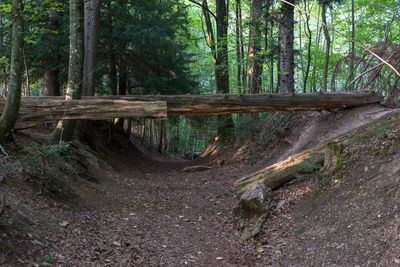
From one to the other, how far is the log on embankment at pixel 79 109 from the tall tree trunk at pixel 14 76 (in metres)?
1.26

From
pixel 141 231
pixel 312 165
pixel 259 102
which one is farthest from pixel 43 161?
pixel 259 102

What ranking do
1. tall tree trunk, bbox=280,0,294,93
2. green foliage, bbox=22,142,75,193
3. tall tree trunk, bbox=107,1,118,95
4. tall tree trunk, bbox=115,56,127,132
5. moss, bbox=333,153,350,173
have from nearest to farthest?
green foliage, bbox=22,142,75,193
moss, bbox=333,153,350,173
tall tree trunk, bbox=280,0,294,93
tall tree trunk, bbox=107,1,118,95
tall tree trunk, bbox=115,56,127,132

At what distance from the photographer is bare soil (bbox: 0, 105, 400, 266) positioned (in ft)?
12.5

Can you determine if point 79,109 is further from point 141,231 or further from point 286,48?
point 286,48

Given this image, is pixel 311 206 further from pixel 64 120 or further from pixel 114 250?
pixel 64 120

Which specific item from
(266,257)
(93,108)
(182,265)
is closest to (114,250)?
(182,265)

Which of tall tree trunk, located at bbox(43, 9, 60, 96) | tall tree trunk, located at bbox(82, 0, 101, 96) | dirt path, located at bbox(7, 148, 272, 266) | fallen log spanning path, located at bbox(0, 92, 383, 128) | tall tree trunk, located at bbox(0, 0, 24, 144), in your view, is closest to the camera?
dirt path, located at bbox(7, 148, 272, 266)

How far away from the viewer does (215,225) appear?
246 inches

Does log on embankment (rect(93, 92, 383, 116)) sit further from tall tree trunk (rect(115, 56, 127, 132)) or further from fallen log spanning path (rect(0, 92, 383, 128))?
tall tree trunk (rect(115, 56, 127, 132))

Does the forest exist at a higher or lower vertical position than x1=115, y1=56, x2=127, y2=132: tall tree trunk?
lower

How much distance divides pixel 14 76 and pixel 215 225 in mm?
4859

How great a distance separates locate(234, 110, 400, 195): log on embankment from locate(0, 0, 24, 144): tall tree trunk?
5004 mm

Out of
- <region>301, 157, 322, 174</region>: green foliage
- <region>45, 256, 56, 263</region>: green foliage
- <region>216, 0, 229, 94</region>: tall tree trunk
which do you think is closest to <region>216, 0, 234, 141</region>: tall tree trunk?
<region>216, 0, 229, 94</region>: tall tree trunk

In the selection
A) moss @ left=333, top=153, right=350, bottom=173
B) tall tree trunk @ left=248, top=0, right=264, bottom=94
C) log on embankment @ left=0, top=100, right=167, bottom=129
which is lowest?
moss @ left=333, top=153, right=350, bottom=173
